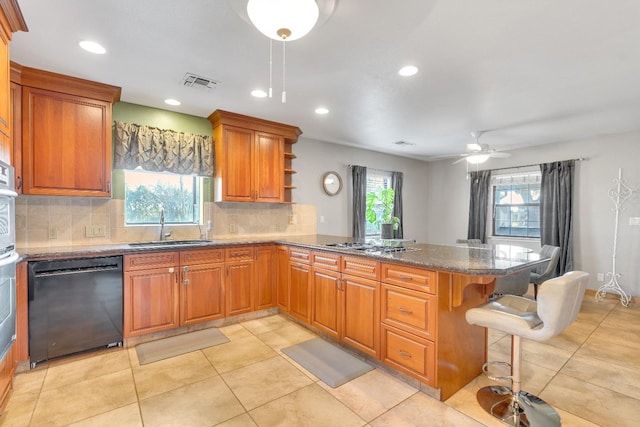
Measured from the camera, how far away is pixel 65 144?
114 inches

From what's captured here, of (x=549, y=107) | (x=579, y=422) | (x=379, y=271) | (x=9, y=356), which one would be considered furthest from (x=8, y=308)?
(x=549, y=107)

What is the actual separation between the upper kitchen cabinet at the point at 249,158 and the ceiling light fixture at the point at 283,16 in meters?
2.32

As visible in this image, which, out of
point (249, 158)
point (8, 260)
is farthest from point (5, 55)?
point (249, 158)

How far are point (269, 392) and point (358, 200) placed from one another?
3.90 m

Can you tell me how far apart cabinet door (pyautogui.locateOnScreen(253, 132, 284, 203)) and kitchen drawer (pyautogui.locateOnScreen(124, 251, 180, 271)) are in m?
1.30

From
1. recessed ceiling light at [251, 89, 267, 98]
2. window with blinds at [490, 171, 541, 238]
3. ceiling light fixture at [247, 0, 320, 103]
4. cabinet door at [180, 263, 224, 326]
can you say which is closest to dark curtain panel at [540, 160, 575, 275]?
window with blinds at [490, 171, 541, 238]

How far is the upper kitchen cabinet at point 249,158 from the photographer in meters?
3.81

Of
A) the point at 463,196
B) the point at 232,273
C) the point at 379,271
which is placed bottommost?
the point at 232,273

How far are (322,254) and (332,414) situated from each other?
1401 millimetres

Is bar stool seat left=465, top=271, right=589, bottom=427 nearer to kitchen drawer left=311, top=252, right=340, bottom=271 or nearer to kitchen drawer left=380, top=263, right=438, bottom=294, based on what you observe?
kitchen drawer left=380, top=263, right=438, bottom=294

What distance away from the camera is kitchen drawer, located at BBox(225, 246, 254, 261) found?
347cm

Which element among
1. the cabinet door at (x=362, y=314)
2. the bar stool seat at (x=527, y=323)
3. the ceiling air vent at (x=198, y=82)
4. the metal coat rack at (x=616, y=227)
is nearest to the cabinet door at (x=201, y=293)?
the cabinet door at (x=362, y=314)

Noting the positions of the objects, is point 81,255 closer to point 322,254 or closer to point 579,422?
point 322,254

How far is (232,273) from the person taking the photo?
351 centimetres
